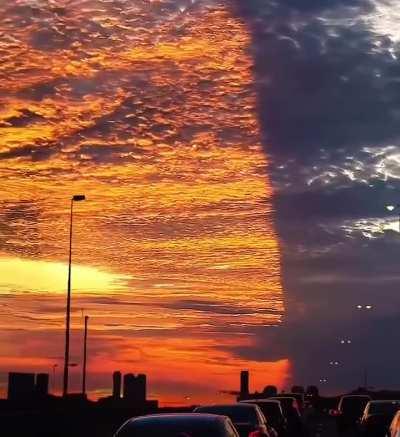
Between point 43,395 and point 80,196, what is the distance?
151 ft

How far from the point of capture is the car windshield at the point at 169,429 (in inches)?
583

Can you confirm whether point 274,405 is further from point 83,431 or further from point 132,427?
point 132,427

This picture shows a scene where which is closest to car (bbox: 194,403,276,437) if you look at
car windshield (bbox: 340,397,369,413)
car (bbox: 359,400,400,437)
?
car (bbox: 359,400,400,437)

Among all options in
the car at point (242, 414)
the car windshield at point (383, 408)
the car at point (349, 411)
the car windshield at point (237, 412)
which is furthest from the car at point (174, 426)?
the car at point (349, 411)

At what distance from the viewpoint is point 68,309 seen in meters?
47.8

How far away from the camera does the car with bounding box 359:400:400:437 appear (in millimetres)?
27416

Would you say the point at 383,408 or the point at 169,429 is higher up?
the point at 169,429

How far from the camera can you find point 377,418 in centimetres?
3112

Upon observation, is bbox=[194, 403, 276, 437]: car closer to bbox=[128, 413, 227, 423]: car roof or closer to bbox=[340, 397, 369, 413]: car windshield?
bbox=[128, 413, 227, 423]: car roof

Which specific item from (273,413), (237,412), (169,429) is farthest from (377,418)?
(169,429)

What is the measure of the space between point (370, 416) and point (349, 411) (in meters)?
14.4

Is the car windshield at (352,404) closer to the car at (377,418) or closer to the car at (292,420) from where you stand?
the car at (292,420)

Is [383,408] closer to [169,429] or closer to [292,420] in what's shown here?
[292,420]

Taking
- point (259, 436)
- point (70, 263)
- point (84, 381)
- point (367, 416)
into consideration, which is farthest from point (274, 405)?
point (84, 381)
